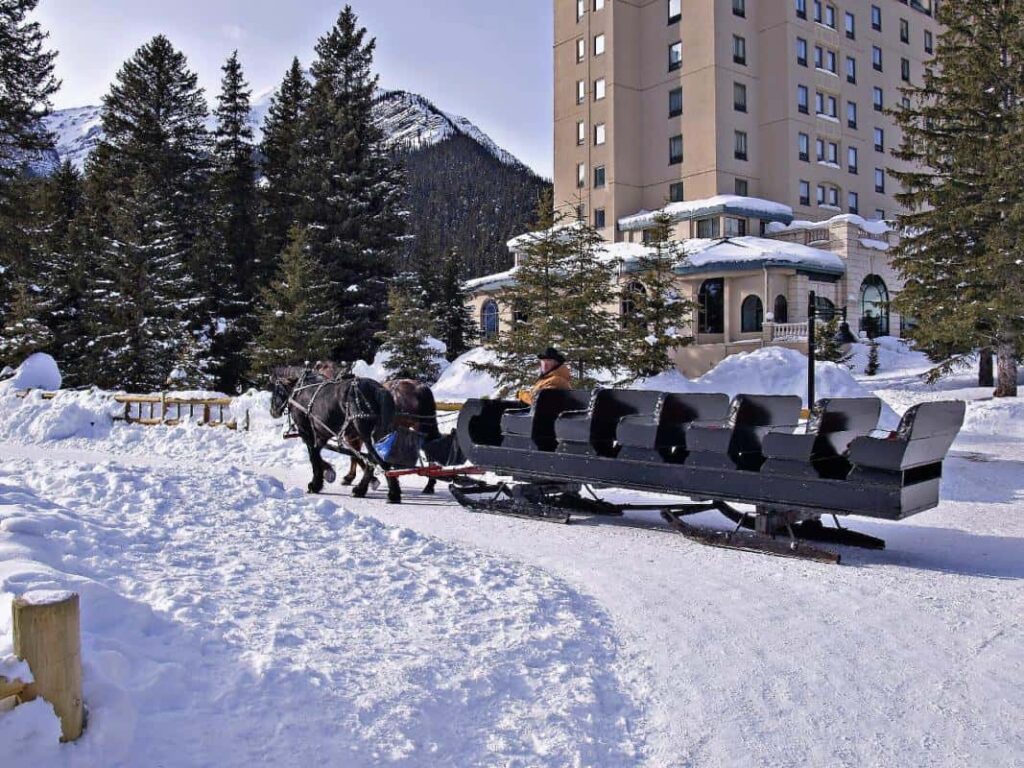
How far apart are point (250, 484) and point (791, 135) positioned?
41760mm

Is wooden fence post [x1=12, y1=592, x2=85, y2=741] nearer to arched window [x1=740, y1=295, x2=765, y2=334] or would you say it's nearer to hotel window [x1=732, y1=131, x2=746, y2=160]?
arched window [x1=740, y1=295, x2=765, y2=334]

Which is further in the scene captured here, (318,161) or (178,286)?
(318,161)

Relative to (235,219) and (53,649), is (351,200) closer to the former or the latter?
(235,219)

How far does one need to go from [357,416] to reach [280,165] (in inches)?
1320

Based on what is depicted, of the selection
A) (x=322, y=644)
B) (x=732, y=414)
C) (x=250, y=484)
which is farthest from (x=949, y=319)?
(x=322, y=644)

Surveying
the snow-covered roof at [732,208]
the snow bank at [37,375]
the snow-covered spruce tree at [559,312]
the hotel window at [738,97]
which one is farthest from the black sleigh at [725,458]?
the hotel window at [738,97]

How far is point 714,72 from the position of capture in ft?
142

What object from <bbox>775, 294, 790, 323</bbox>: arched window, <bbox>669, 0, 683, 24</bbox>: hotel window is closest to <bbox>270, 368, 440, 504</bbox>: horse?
<bbox>775, 294, 790, 323</bbox>: arched window

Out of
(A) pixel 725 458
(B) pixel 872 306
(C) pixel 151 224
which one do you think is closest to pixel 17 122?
(C) pixel 151 224

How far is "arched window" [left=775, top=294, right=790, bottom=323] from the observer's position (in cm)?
3716

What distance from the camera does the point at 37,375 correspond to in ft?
83.1

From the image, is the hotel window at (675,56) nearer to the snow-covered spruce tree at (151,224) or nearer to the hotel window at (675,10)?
the hotel window at (675,10)

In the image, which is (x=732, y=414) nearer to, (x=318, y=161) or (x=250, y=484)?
(x=250, y=484)

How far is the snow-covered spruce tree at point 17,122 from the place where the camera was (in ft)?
103
